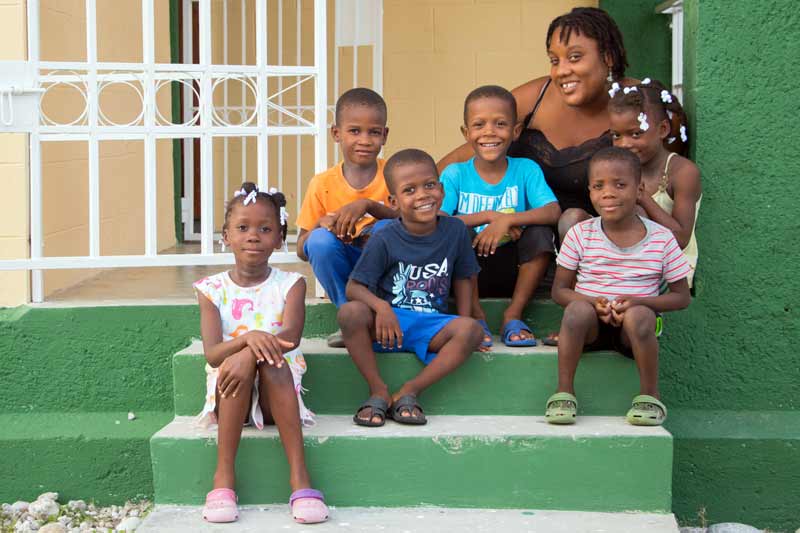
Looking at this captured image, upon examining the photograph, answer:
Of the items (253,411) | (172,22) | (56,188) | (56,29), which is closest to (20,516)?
(253,411)

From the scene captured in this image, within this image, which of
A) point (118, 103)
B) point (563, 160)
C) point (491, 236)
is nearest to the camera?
point (491, 236)

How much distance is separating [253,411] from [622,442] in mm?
1274

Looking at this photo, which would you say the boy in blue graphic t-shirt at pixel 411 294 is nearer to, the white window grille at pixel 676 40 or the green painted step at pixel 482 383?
the green painted step at pixel 482 383

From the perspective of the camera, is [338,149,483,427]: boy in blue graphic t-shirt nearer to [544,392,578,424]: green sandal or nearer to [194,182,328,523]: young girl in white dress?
[194,182,328,523]: young girl in white dress

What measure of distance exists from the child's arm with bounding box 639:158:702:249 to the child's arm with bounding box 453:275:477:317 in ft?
2.37

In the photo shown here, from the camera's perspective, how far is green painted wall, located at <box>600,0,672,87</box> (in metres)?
7.04

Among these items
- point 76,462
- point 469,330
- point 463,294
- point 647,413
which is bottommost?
point 76,462

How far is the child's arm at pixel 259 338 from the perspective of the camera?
141 inches

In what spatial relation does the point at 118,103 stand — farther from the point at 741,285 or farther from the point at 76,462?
the point at 741,285

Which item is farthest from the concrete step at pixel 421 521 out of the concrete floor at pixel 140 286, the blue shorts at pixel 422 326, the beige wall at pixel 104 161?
the beige wall at pixel 104 161

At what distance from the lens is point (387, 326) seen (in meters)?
3.91

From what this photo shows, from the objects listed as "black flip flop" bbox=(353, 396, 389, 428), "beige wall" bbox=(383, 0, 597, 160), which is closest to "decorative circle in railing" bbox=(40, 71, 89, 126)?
"black flip flop" bbox=(353, 396, 389, 428)

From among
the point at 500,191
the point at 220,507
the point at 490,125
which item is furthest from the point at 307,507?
the point at 490,125

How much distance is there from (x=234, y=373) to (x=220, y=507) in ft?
1.44
